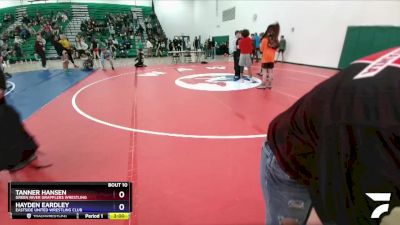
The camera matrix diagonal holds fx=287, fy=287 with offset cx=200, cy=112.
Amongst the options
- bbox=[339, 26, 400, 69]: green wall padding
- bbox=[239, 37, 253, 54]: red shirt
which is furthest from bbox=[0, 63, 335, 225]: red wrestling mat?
bbox=[339, 26, 400, 69]: green wall padding

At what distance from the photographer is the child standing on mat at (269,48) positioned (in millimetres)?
7363

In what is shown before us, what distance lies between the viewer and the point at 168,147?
4387 mm

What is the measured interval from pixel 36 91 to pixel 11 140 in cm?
605

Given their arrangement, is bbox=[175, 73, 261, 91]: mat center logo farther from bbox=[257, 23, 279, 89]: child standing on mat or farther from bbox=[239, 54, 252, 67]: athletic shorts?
bbox=[239, 54, 252, 67]: athletic shorts

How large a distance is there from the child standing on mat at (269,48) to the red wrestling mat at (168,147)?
1.60 feet

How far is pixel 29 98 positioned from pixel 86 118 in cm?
309

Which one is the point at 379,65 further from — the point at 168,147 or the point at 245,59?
the point at 245,59

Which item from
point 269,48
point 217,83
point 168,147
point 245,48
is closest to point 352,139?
point 168,147

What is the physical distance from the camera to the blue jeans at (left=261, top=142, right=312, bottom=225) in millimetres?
1159

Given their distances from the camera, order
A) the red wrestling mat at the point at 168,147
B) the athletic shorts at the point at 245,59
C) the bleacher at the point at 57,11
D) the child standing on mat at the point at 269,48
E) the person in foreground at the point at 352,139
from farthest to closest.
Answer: the bleacher at the point at 57,11 < the athletic shorts at the point at 245,59 < the child standing on mat at the point at 269,48 < the red wrestling mat at the point at 168,147 < the person in foreground at the point at 352,139

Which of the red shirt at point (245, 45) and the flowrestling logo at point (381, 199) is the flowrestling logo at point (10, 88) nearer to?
the red shirt at point (245, 45)

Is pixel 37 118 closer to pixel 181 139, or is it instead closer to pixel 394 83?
pixel 181 139
